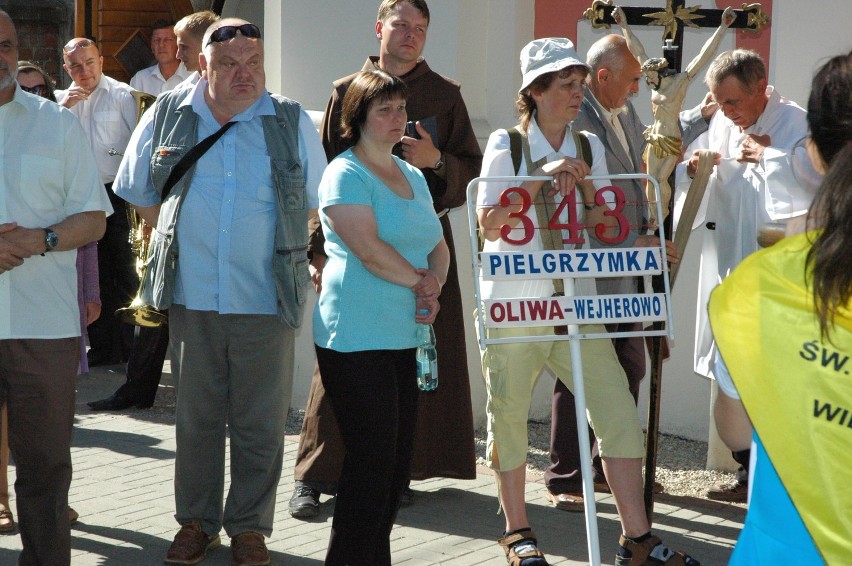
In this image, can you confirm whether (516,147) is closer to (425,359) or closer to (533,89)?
(533,89)

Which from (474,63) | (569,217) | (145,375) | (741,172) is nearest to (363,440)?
(569,217)

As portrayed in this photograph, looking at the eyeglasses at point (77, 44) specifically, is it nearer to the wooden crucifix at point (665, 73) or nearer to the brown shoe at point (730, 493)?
the wooden crucifix at point (665, 73)

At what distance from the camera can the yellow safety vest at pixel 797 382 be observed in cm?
205

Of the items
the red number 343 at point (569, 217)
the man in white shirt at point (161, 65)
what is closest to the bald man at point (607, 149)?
the red number 343 at point (569, 217)

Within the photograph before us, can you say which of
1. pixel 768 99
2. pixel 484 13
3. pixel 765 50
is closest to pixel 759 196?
pixel 768 99

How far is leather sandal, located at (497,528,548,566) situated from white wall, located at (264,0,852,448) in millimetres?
2159

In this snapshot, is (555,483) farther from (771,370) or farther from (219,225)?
(771,370)

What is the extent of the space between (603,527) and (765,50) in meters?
2.73

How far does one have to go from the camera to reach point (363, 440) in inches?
163

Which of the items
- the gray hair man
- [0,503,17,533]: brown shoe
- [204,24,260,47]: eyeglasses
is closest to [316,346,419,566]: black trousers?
[204,24,260,47]: eyeglasses

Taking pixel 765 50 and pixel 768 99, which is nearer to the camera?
pixel 768 99

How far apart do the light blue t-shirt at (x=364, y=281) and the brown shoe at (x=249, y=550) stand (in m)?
1.06

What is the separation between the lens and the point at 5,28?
423cm

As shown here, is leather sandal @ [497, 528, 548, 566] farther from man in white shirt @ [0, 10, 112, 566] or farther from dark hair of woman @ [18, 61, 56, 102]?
dark hair of woman @ [18, 61, 56, 102]
